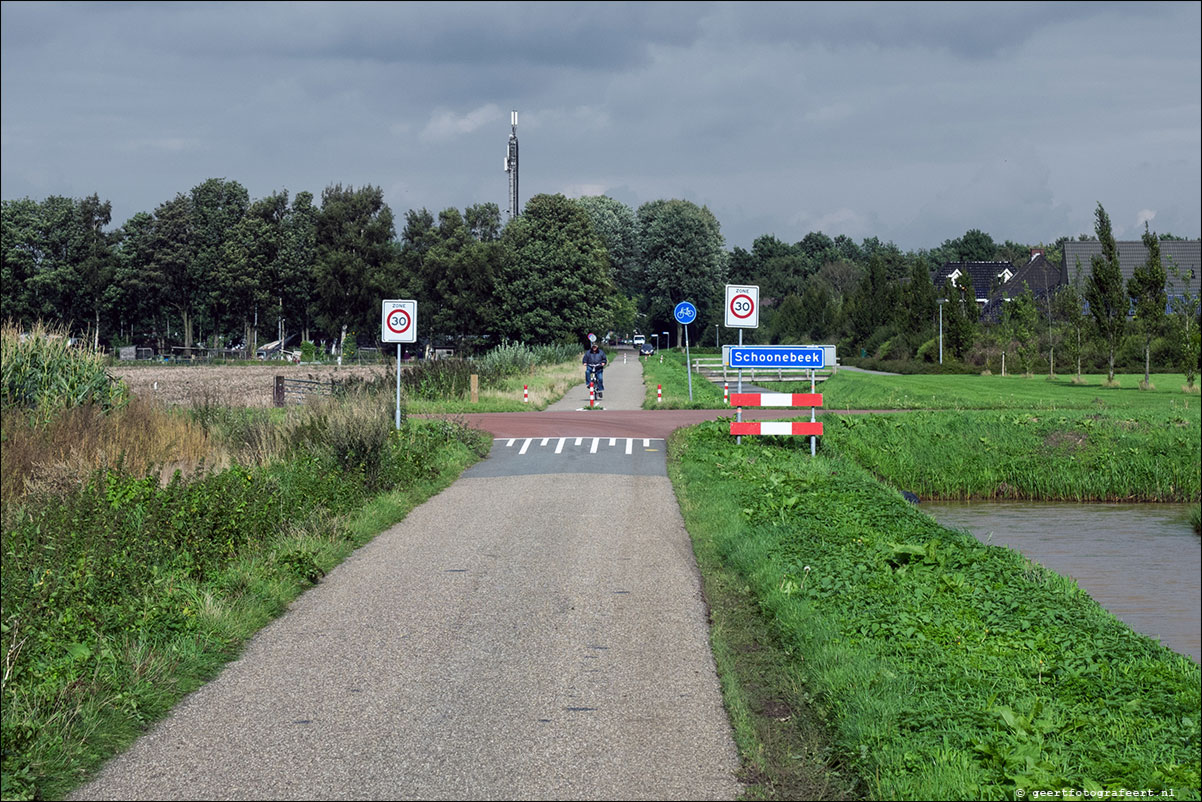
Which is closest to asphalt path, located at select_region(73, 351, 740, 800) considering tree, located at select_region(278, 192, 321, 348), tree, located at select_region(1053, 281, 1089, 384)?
tree, located at select_region(1053, 281, 1089, 384)

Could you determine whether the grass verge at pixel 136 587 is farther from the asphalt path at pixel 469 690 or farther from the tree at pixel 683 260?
the tree at pixel 683 260

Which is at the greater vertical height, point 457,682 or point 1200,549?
point 1200,549

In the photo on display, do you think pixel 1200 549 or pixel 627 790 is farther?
pixel 1200 549

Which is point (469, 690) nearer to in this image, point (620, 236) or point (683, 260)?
point (683, 260)

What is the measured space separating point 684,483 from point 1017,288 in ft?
275

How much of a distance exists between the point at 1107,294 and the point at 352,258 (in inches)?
2160

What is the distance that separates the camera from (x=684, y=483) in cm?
1653

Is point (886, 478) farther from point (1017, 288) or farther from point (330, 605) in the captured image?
point (1017, 288)

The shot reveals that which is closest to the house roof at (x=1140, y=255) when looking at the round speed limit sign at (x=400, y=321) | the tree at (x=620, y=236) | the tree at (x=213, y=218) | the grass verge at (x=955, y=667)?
the tree at (x=620, y=236)

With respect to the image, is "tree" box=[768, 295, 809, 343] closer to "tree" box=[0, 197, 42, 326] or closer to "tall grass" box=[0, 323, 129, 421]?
"tree" box=[0, 197, 42, 326]

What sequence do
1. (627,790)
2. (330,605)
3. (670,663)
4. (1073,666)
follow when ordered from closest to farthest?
(627,790) < (1073,666) < (670,663) < (330,605)

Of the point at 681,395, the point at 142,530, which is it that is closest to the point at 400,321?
the point at 142,530

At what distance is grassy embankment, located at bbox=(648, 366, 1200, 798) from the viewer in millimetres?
5172

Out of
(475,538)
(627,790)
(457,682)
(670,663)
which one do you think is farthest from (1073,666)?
(475,538)
